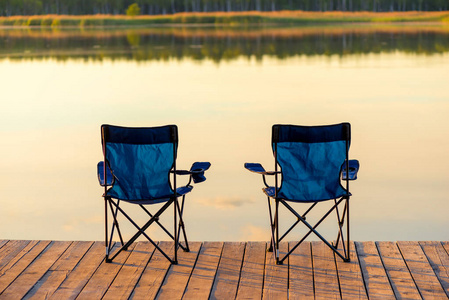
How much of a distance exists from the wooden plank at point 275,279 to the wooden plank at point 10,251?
1377 millimetres

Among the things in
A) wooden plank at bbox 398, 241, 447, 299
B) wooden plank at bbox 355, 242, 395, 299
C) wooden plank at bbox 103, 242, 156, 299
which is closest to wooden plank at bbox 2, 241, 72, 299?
wooden plank at bbox 103, 242, 156, 299

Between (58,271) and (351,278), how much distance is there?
59.5 inches

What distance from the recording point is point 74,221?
6.68m

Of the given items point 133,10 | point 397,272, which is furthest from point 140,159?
point 133,10

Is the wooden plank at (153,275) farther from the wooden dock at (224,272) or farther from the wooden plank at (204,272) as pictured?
the wooden plank at (204,272)

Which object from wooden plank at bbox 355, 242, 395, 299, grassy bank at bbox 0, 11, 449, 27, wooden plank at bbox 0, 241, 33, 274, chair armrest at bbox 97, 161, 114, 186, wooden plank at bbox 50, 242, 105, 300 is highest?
grassy bank at bbox 0, 11, 449, 27

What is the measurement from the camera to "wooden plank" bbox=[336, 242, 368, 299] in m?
4.08

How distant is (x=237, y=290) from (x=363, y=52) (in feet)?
63.1

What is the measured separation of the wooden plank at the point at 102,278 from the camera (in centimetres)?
411

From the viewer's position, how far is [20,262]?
15.1 ft

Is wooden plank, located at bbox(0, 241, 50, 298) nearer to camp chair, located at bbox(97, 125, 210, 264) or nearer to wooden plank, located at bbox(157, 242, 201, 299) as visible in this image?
camp chair, located at bbox(97, 125, 210, 264)

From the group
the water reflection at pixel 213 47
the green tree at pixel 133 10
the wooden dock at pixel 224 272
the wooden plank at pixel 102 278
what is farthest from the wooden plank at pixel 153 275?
the green tree at pixel 133 10

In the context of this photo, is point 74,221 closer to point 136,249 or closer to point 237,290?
point 136,249

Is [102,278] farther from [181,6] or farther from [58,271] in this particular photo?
[181,6]
